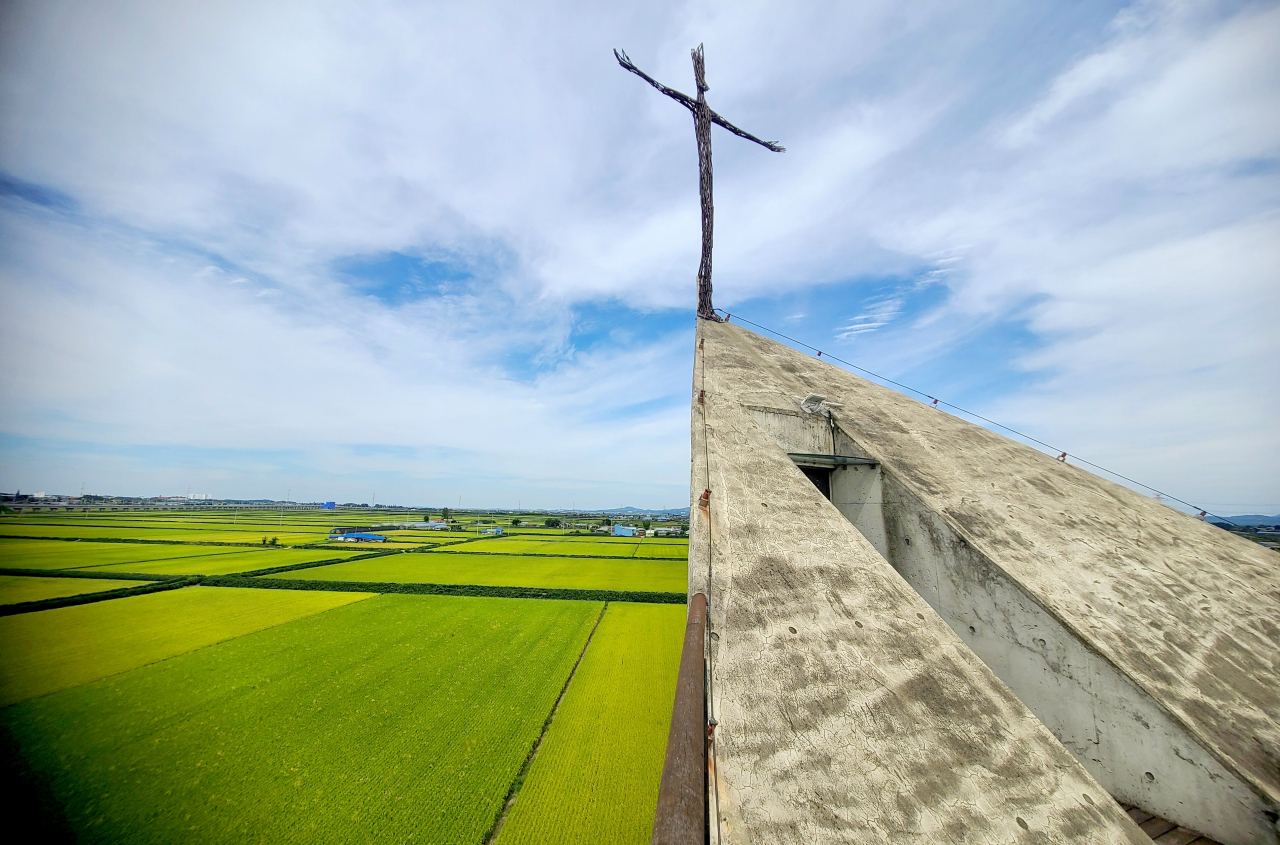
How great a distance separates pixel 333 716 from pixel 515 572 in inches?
692

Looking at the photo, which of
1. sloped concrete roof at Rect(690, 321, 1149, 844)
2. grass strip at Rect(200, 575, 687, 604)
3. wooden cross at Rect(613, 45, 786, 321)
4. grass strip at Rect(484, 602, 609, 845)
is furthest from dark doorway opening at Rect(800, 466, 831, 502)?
grass strip at Rect(200, 575, 687, 604)

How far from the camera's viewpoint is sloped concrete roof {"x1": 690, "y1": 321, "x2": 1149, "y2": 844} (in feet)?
5.98

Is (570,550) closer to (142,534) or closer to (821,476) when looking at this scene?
(821,476)

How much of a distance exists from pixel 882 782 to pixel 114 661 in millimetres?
18201

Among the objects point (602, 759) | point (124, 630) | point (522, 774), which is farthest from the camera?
point (124, 630)

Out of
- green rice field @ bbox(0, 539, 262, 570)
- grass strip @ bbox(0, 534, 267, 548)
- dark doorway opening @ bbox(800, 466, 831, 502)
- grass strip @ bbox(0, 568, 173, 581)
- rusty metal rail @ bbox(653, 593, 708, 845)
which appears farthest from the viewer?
grass strip @ bbox(0, 534, 267, 548)

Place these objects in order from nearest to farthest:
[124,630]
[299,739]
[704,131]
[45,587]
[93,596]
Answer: [299,739] → [704,131] → [124,630] → [93,596] → [45,587]

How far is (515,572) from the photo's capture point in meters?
25.3

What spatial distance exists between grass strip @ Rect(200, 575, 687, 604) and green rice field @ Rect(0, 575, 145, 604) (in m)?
3.43

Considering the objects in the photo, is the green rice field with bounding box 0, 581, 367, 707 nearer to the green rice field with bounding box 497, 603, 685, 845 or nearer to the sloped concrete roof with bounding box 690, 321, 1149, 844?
the green rice field with bounding box 497, 603, 685, 845

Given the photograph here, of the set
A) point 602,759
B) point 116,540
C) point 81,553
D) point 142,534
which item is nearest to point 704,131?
point 602,759

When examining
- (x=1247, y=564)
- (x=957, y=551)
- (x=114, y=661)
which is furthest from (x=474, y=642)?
(x=1247, y=564)

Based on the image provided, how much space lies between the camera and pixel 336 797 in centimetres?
609

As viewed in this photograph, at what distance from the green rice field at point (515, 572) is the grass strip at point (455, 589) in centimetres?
82
